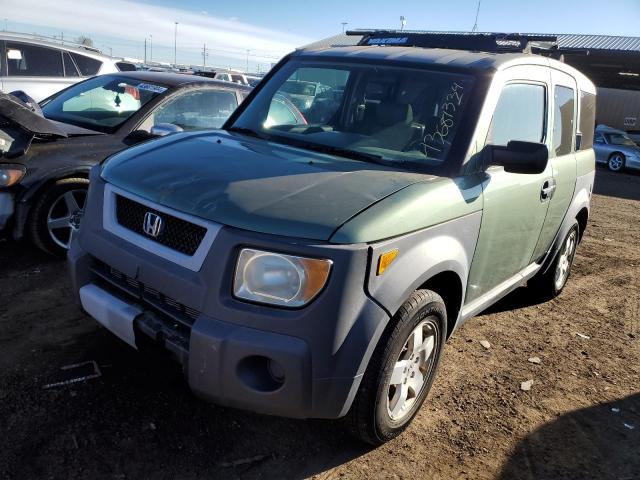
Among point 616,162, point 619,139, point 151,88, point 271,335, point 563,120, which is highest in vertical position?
point 563,120

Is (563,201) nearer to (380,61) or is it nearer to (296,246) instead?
(380,61)

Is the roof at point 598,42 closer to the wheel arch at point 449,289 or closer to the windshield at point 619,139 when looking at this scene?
the windshield at point 619,139

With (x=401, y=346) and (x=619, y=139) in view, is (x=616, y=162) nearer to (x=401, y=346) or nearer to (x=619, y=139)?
(x=619, y=139)

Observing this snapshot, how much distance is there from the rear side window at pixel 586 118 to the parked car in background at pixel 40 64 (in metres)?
7.65

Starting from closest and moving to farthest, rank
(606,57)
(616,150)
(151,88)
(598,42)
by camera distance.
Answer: (151,88), (616,150), (606,57), (598,42)

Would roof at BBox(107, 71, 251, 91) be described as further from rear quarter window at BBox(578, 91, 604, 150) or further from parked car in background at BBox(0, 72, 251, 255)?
rear quarter window at BBox(578, 91, 604, 150)

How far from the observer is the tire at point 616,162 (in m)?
18.4

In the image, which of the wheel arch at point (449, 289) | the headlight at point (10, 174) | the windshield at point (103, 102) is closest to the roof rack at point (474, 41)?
the wheel arch at point (449, 289)

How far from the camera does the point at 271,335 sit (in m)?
2.12

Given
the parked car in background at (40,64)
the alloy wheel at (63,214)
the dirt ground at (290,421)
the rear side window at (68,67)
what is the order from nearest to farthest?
1. the dirt ground at (290,421)
2. the alloy wheel at (63,214)
3. the parked car in background at (40,64)
4. the rear side window at (68,67)

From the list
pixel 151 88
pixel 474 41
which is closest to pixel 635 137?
pixel 474 41

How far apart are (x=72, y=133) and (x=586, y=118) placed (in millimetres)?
4503

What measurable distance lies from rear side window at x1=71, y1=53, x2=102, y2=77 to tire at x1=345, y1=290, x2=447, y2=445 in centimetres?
845

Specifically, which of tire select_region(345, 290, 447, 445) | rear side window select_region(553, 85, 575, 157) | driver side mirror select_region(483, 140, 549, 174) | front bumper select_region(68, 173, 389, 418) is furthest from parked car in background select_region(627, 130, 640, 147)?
front bumper select_region(68, 173, 389, 418)
